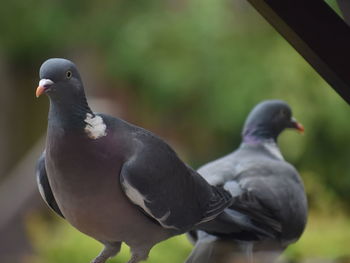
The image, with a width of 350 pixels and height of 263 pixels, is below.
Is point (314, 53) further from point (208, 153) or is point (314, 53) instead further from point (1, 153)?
point (1, 153)

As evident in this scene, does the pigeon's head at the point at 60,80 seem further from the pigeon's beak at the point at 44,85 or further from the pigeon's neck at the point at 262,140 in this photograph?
the pigeon's neck at the point at 262,140

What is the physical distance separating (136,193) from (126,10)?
15.9 feet

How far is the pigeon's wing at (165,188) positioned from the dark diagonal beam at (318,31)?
344 mm

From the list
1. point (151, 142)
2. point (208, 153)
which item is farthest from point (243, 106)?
point (151, 142)

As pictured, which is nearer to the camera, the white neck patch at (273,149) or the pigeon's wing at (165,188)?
the pigeon's wing at (165,188)

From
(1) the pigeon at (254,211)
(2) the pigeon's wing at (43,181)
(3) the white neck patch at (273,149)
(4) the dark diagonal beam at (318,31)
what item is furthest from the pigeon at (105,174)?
(3) the white neck patch at (273,149)

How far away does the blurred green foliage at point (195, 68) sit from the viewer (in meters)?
5.09

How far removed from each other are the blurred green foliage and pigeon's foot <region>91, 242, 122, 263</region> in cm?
282

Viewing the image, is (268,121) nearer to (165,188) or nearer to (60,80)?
(165,188)

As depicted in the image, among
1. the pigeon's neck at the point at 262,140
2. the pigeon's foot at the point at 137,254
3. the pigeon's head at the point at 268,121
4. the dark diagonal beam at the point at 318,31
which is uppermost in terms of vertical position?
the dark diagonal beam at the point at 318,31

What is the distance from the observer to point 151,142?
62.0 inches

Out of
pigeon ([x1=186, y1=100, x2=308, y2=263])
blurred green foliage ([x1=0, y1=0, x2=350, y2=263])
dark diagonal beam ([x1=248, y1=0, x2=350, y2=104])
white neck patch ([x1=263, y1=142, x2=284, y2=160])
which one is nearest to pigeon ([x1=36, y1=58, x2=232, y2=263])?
pigeon ([x1=186, y1=100, x2=308, y2=263])

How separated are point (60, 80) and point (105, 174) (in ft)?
0.59

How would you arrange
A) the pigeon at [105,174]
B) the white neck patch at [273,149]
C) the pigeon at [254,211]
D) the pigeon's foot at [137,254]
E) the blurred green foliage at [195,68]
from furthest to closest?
the blurred green foliage at [195,68], the white neck patch at [273,149], the pigeon at [254,211], the pigeon's foot at [137,254], the pigeon at [105,174]
